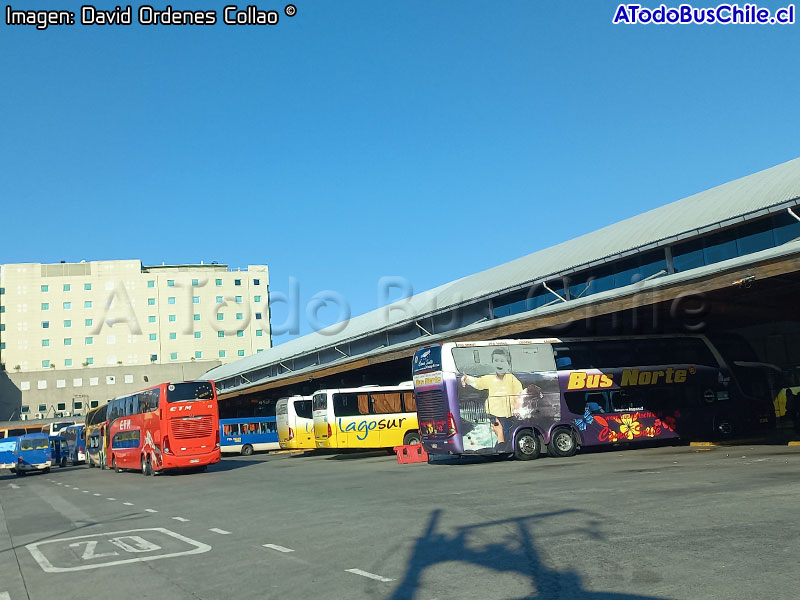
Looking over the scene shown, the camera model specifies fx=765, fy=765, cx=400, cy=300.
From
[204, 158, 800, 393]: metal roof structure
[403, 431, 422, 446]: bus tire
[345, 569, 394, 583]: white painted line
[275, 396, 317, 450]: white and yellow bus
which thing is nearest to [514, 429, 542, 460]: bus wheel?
[204, 158, 800, 393]: metal roof structure

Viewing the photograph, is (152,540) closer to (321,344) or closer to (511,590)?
(511,590)

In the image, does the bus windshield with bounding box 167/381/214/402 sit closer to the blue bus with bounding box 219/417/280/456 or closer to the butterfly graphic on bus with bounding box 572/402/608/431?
the butterfly graphic on bus with bounding box 572/402/608/431

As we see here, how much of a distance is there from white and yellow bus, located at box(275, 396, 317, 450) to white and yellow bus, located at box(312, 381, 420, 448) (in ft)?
11.8

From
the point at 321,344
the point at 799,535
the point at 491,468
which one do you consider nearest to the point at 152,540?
the point at 799,535

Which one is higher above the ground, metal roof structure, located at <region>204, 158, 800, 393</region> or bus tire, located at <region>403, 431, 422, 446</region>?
metal roof structure, located at <region>204, 158, 800, 393</region>

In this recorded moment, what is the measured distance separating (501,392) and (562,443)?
9.84 ft

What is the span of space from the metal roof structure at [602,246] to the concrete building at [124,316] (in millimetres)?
57348

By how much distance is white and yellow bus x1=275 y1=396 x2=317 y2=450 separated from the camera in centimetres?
3897

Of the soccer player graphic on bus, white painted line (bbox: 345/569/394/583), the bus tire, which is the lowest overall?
white painted line (bbox: 345/569/394/583)

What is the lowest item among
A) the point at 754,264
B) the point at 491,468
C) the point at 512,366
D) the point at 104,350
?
the point at 491,468

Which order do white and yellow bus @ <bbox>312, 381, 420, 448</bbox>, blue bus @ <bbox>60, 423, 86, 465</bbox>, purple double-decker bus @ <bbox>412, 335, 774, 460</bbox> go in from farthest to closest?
blue bus @ <bbox>60, 423, 86, 465</bbox> < white and yellow bus @ <bbox>312, 381, 420, 448</bbox> < purple double-decker bus @ <bbox>412, 335, 774, 460</bbox>

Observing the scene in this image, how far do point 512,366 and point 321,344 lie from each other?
23.5 m

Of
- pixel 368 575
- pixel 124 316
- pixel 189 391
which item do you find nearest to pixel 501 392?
pixel 189 391

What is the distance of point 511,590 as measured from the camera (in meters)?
6.78
